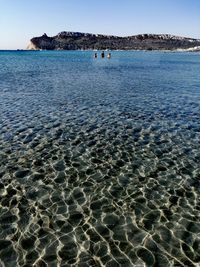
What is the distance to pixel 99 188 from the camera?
13.1 meters

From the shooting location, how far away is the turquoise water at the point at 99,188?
30.9 ft

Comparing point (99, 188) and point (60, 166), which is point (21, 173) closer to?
point (60, 166)

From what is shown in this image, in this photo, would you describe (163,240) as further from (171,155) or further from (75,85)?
(75,85)

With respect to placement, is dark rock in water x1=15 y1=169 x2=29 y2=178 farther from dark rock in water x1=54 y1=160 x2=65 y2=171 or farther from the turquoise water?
dark rock in water x1=54 y1=160 x2=65 y2=171

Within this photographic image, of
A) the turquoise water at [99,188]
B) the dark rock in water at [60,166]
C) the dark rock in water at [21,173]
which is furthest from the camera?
the dark rock in water at [60,166]

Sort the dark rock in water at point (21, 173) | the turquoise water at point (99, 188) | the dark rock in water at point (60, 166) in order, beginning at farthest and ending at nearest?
the dark rock in water at point (60, 166), the dark rock in water at point (21, 173), the turquoise water at point (99, 188)

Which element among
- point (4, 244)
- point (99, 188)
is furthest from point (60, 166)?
point (4, 244)

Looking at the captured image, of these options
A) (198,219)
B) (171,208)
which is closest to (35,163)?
(171,208)

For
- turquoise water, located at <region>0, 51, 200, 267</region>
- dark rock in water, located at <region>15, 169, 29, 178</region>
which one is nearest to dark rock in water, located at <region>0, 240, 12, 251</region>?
turquoise water, located at <region>0, 51, 200, 267</region>

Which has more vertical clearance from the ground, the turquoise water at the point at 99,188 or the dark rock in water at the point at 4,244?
the dark rock in water at the point at 4,244

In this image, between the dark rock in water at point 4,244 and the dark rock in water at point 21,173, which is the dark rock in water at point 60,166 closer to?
the dark rock in water at point 21,173

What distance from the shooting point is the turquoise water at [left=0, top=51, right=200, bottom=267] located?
9.41 meters

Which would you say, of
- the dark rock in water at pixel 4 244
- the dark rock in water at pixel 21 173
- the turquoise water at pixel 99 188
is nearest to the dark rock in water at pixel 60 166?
the turquoise water at pixel 99 188

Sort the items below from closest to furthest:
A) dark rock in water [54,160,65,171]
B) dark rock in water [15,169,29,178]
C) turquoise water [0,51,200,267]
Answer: turquoise water [0,51,200,267] → dark rock in water [15,169,29,178] → dark rock in water [54,160,65,171]
